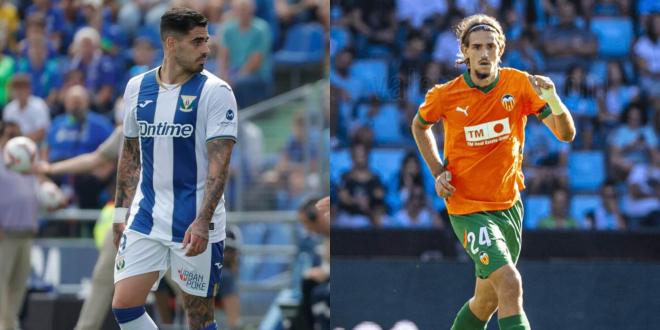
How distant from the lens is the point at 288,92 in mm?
15945

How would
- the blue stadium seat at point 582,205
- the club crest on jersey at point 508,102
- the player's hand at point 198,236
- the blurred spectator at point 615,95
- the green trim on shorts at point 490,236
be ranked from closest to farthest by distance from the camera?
the player's hand at point 198,236 < the green trim on shorts at point 490,236 < the club crest on jersey at point 508,102 < the blue stadium seat at point 582,205 < the blurred spectator at point 615,95

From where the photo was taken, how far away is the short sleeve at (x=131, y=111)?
6824 mm

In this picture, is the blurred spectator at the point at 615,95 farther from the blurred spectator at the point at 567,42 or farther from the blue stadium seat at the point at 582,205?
the blue stadium seat at the point at 582,205

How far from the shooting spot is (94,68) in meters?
16.1

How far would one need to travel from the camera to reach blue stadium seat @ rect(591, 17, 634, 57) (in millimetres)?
13266

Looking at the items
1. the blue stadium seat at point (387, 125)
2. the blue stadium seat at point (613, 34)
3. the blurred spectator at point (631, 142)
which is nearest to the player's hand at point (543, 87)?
the blue stadium seat at point (387, 125)

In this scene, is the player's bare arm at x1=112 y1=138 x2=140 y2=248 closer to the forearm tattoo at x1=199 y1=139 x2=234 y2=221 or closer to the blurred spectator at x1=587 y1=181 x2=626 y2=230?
the forearm tattoo at x1=199 y1=139 x2=234 y2=221

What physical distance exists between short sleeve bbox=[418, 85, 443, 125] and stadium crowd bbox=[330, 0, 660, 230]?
152 inches

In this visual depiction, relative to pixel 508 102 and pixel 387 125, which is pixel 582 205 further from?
pixel 508 102

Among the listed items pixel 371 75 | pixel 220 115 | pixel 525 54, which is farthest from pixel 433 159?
pixel 525 54

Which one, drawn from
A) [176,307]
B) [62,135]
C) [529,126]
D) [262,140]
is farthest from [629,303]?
[62,135]

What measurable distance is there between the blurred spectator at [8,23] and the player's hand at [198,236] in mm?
12424

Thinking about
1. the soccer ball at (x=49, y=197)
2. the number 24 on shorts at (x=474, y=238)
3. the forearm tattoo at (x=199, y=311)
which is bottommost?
the forearm tattoo at (x=199, y=311)

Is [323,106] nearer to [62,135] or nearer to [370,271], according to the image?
[62,135]
